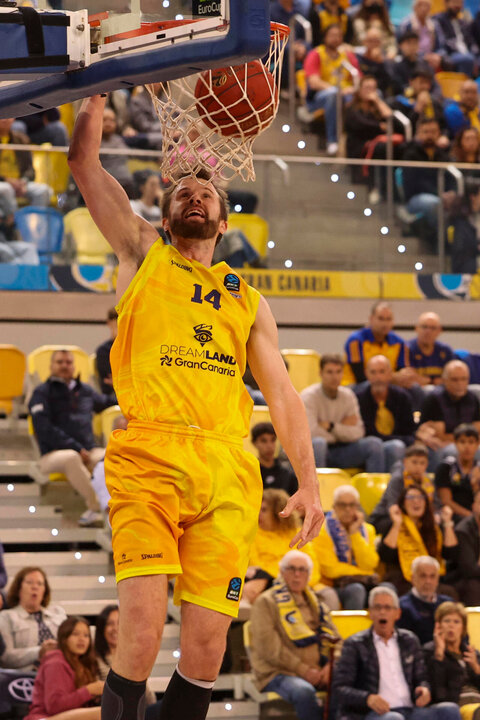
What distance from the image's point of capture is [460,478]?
1003cm

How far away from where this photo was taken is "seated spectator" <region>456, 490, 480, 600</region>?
9.44m

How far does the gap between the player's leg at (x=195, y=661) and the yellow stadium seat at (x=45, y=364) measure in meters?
6.24

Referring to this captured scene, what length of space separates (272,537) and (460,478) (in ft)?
6.10

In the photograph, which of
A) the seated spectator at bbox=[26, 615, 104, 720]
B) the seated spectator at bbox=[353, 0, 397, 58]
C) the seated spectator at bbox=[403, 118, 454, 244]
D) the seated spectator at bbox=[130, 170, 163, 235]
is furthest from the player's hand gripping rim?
the seated spectator at bbox=[353, 0, 397, 58]

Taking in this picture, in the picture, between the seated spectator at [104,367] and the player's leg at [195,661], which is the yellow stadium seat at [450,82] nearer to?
the seated spectator at [104,367]

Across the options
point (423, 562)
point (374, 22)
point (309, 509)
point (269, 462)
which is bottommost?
point (423, 562)

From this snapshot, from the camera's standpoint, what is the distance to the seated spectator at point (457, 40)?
53.0 ft

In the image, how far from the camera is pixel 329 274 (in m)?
12.4

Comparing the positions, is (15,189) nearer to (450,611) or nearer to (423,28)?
(450,611)

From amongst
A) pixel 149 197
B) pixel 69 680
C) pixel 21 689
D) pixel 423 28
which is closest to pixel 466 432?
pixel 149 197

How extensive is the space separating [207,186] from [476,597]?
570 cm

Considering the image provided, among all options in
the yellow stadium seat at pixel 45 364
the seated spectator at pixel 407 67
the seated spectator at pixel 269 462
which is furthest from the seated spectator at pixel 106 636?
the seated spectator at pixel 407 67

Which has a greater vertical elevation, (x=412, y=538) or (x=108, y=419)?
(x=108, y=419)

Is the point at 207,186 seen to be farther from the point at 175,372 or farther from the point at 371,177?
the point at 371,177
